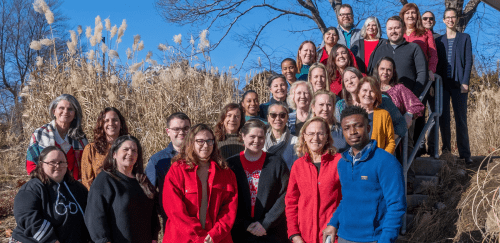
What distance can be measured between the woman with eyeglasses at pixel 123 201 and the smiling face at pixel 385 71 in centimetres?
272

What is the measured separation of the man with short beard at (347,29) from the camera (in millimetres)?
5812

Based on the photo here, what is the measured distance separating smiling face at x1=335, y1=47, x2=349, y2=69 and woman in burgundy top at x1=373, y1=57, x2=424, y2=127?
40 cm

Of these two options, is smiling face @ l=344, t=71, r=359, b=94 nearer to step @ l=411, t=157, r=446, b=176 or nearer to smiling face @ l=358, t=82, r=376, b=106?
smiling face @ l=358, t=82, r=376, b=106

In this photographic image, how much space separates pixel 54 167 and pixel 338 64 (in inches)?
125

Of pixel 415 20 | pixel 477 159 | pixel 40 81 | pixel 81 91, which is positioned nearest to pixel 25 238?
pixel 81 91

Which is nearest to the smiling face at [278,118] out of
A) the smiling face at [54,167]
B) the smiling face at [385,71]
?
the smiling face at [385,71]

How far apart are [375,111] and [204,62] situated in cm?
383

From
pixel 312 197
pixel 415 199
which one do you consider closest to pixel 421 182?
pixel 415 199

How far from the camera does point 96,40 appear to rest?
666cm

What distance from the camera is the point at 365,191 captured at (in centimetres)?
261

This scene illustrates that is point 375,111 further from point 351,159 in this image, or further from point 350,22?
point 350,22

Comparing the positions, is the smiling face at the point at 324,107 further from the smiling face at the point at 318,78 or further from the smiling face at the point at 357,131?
the smiling face at the point at 357,131

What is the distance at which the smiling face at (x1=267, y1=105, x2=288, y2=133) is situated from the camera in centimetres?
376

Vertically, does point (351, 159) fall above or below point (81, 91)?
below
